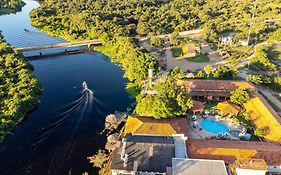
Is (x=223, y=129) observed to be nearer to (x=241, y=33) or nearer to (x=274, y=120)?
(x=274, y=120)

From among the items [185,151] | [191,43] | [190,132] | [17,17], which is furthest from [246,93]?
[17,17]

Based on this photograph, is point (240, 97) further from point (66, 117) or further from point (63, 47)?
point (63, 47)

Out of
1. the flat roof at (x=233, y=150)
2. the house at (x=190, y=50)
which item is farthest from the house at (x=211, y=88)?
the house at (x=190, y=50)

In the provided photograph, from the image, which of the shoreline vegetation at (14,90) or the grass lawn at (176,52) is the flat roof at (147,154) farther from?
the grass lawn at (176,52)

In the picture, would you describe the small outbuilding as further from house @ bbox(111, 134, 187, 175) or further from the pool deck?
house @ bbox(111, 134, 187, 175)

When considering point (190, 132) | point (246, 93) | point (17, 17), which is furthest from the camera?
point (17, 17)

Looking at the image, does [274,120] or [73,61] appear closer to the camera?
[274,120]
